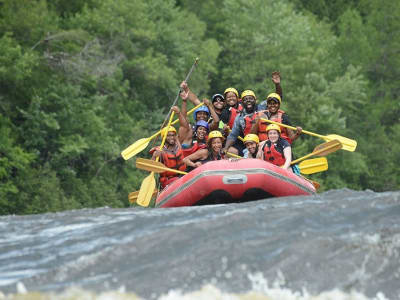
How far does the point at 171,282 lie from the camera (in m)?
7.93

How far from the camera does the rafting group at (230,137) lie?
12906mm

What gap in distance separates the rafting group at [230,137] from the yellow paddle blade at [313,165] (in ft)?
1.25

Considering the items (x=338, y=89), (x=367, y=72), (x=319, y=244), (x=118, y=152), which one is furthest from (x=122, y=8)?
(x=319, y=244)

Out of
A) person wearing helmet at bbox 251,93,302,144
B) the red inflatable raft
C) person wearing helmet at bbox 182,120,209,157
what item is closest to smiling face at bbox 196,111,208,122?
person wearing helmet at bbox 182,120,209,157

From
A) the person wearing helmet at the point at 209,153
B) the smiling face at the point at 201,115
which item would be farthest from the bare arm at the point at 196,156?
the smiling face at the point at 201,115

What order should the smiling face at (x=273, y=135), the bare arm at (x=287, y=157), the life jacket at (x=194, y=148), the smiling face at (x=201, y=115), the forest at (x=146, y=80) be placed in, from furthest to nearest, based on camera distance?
the forest at (x=146, y=80)
the smiling face at (x=201, y=115)
the life jacket at (x=194, y=148)
the smiling face at (x=273, y=135)
the bare arm at (x=287, y=157)

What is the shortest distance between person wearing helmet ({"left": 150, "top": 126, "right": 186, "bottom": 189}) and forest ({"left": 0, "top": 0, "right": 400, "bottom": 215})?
9.65 metres

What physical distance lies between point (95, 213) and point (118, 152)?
1484 centimetres

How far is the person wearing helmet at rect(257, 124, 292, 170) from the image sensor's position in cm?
1281

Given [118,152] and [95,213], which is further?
[118,152]

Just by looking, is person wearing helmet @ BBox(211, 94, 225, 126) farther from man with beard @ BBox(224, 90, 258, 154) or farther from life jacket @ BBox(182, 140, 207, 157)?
life jacket @ BBox(182, 140, 207, 157)

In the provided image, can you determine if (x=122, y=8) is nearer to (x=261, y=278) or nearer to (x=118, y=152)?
(x=118, y=152)

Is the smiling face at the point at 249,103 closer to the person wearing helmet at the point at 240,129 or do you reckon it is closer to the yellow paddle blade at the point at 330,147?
the person wearing helmet at the point at 240,129

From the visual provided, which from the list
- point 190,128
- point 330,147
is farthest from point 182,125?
point 330,147
